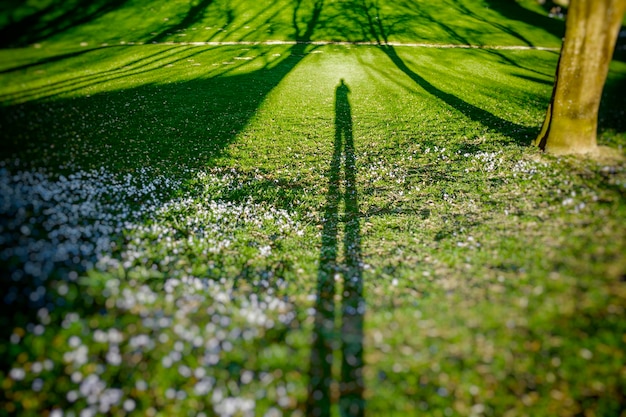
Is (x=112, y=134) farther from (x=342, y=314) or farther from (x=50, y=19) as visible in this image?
(x=50, y=19)

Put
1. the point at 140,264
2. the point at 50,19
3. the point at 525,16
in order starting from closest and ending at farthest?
1. the point at 140,264
2. the point at 50,19
3. the point at 525,16

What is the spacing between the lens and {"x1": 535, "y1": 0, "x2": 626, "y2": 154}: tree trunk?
25.0 ft

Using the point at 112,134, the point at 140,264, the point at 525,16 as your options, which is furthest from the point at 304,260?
the point at 525,16

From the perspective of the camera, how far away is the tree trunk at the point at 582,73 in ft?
25.0

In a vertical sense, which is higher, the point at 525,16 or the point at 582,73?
the point at 525,16

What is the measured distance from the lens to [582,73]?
824cm

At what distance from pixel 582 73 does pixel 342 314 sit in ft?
29.5

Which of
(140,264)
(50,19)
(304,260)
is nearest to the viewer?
(140,264)

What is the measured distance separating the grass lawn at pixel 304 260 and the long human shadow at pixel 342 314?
33 millimetres

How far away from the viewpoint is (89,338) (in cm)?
497

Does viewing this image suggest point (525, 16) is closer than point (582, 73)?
No

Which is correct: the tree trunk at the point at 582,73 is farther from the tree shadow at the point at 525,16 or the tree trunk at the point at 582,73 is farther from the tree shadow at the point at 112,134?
the tree shadow at the point at 525,16

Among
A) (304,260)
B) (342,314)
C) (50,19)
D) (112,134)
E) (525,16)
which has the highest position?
(525,16)

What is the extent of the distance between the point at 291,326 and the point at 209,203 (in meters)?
5.13
